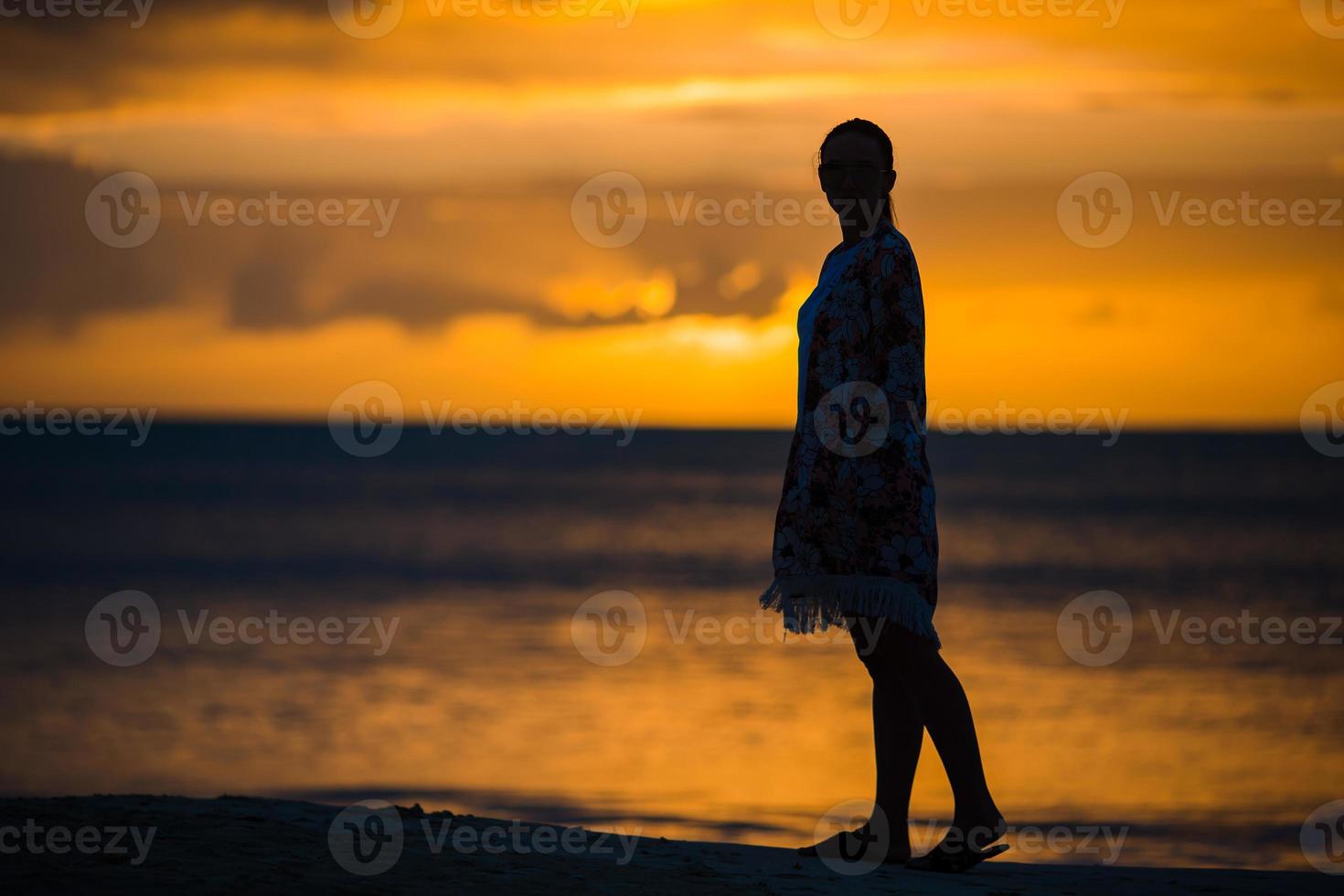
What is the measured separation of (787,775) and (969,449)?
497 ft

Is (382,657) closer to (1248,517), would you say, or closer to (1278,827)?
(1278,827)

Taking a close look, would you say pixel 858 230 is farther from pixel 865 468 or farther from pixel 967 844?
pixel 967 844

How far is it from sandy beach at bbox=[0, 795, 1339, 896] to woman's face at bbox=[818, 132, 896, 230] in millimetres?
2195

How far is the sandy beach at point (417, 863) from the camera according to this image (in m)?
4.19

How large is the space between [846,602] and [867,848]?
3.20 ft

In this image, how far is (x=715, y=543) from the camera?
45469 millimetres

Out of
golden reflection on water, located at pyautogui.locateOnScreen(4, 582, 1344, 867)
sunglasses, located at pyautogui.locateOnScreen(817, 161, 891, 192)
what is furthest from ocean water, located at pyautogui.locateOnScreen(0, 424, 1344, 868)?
sunglasses, located at pyautogui.locateOnScreen(817, 161, 891, 192)

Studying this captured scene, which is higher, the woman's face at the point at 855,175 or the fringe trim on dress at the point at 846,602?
the woman's face at the point at 855,175

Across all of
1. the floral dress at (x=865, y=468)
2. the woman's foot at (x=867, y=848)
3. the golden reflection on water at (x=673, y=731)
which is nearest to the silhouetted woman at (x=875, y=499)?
the floral dress at (x=865, y=468)

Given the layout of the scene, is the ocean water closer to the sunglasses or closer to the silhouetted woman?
the silhouetted woman

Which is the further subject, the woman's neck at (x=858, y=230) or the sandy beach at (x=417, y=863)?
the woman's neck at (x=858, y=230)

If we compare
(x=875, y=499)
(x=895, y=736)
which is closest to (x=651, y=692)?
(x=895, y=736)

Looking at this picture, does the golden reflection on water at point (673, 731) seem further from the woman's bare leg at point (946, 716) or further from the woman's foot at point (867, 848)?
the woman's bare leg at point (946, 716)

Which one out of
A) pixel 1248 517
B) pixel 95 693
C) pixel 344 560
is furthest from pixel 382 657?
pixel 1248 517
